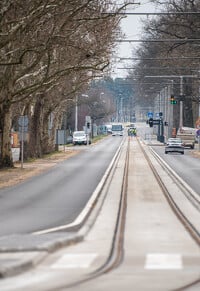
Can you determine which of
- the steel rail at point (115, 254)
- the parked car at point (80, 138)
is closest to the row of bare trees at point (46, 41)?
the steel rail at point (115, 254)

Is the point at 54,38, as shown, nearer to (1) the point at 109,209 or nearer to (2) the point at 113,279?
(1) the point at 109,209

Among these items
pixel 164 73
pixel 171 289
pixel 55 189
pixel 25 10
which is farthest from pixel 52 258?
pixel 164 73

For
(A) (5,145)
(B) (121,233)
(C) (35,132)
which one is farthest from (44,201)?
(C) (35,132)

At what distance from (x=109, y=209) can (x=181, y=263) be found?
11.2 m

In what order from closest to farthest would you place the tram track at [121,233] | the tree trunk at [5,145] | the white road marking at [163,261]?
1. the tram track at [121,233]
2. the white road marking at [163,261]
3. the tree trunk at [5,145]

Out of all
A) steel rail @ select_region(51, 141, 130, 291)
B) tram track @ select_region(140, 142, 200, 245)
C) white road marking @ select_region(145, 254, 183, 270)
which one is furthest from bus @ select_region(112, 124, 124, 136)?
white road marking @ select_region(145, 254, 183, 270)

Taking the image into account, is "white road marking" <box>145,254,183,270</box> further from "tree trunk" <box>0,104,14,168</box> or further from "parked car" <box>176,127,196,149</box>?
"parked car" <box>176,127,196,149</box>

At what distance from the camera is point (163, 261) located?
1331cm

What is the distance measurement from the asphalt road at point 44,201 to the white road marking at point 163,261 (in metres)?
4.73

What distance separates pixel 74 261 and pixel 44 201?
14.0m

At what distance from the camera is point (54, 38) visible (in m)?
37.5

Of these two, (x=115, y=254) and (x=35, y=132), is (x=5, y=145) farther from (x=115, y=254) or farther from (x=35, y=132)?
(x=115, y=254)

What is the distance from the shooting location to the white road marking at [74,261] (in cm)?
1277

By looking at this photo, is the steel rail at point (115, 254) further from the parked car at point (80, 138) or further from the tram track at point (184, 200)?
the parked car at point (80, 138)
